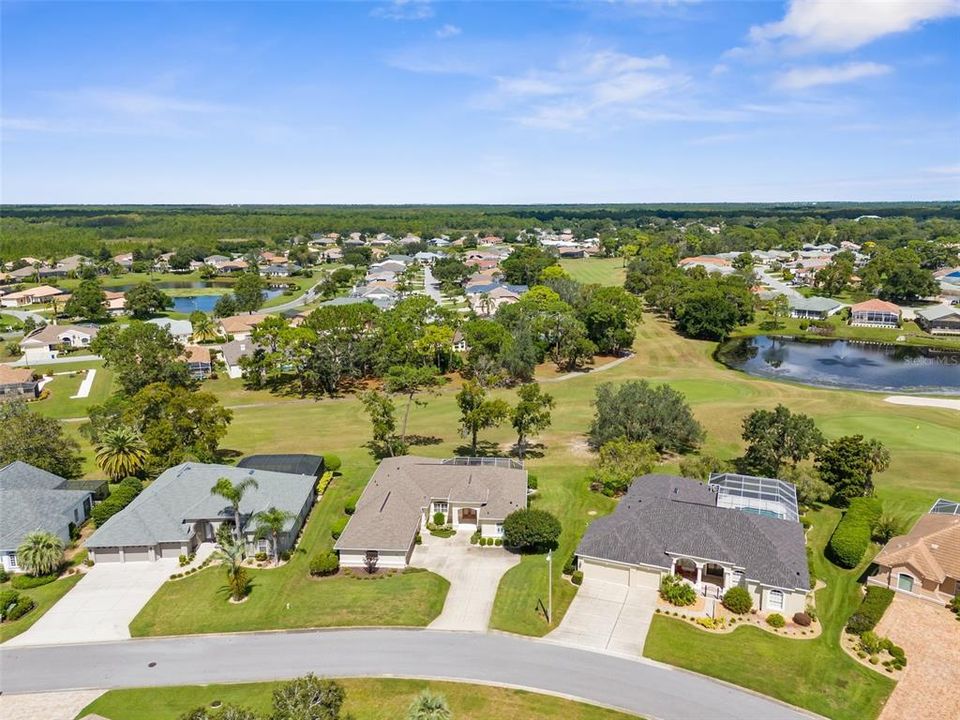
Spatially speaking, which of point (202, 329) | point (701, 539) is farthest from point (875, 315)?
point (202, 329)

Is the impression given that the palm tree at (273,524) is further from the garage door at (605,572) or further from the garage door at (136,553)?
the garage door at (605,572)

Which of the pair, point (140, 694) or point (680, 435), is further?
point (680, 435)

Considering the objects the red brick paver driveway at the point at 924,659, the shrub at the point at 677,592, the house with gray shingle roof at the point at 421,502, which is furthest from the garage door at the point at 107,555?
the red brick paver driveway at the point at 924,659

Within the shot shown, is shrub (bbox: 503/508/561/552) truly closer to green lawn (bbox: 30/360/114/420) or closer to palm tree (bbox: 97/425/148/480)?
palm tree (bbox: 97/425/148/480)

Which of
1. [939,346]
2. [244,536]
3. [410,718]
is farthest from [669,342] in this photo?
[410,718]

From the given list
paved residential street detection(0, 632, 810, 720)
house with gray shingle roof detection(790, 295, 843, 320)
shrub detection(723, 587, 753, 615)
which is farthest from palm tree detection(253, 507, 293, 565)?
house with gray shingle roof detection(790, 295, 843, 320)

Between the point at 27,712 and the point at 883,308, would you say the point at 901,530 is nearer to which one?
the point at 27,712
